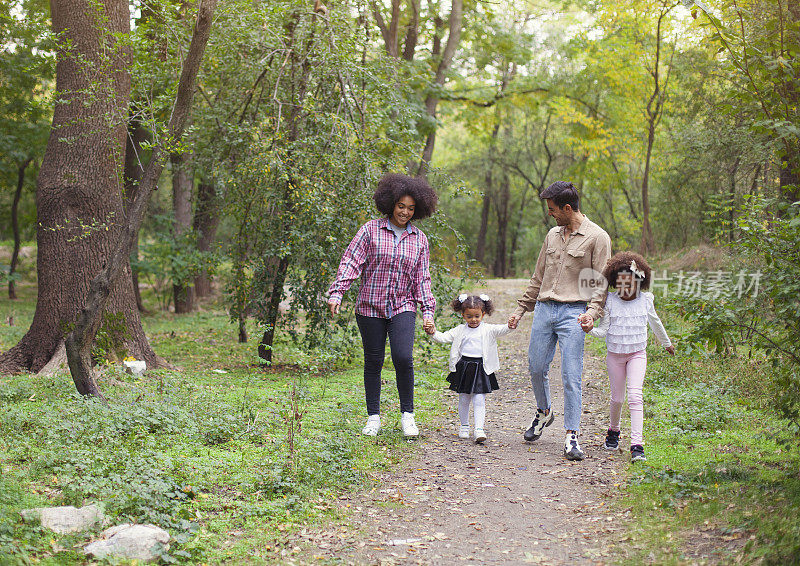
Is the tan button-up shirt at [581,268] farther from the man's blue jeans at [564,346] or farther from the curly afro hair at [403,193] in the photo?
the curly afro hair at [403,193]

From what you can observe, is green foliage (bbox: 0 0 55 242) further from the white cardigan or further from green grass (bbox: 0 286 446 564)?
the white cardigan

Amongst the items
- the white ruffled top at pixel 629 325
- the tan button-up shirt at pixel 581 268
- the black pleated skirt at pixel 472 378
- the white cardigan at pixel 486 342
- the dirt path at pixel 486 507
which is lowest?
the dirt path at pixel 486 507

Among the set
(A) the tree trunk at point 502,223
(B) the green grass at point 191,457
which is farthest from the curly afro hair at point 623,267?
(A) the tree trunk at point 502,223

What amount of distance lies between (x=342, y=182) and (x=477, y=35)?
11.8m

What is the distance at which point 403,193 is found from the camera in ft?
20.2

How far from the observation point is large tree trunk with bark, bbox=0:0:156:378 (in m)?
8.89

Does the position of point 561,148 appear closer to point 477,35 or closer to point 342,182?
point 477,35

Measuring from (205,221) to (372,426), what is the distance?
33.9ft

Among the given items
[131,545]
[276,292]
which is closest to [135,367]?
[276,292]

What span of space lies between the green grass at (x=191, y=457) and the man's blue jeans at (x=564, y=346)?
1.32m

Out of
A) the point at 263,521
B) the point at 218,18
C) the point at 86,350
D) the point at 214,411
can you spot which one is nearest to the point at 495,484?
the point at 263,521

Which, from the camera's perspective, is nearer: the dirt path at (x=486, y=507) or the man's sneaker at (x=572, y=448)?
the dirt path at (x=486, y=507)

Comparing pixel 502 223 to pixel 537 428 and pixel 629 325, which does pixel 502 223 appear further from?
pixel 629 325

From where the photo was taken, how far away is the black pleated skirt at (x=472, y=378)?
6258mm
